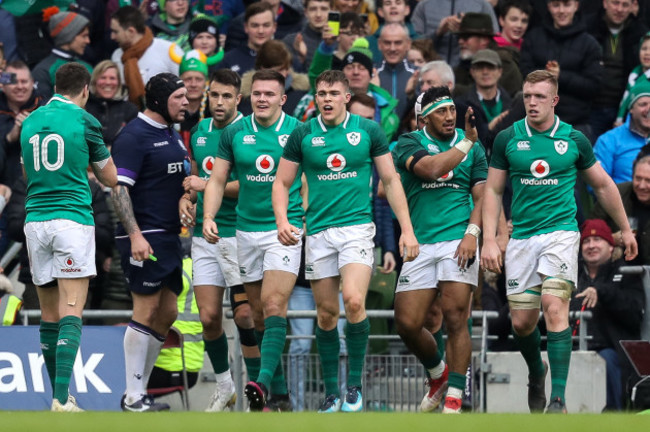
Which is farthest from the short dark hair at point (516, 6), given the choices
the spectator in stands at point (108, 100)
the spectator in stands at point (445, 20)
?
the spectator in stands at point (108, 100)

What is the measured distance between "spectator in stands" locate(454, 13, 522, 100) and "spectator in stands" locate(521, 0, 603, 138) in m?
0.31

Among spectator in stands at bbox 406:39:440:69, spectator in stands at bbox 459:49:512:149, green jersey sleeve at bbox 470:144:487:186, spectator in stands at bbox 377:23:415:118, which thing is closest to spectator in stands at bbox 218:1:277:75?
spectator in stands at bbox 377:23:415:118

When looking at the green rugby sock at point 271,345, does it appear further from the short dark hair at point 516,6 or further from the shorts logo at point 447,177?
the short dark hair at point 516,6

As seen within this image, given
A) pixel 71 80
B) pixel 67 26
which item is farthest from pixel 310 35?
pixel 71 80

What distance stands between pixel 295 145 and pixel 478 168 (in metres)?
1.73

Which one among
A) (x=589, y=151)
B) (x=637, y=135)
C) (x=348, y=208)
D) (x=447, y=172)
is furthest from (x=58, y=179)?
(x=637, y=135)

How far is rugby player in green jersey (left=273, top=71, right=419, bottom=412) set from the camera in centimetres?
1245

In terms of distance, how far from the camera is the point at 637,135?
16.8m

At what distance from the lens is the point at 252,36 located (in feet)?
59.0

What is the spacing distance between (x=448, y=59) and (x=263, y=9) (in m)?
2.40

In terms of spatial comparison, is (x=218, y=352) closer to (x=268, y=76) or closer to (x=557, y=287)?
(x=268, y=76)

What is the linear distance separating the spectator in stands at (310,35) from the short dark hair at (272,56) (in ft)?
7.26

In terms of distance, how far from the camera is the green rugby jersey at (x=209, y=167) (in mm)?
13805

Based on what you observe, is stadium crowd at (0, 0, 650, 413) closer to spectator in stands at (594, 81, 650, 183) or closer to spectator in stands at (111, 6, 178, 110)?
spectator in stands at (594, 81, 650, 183)
